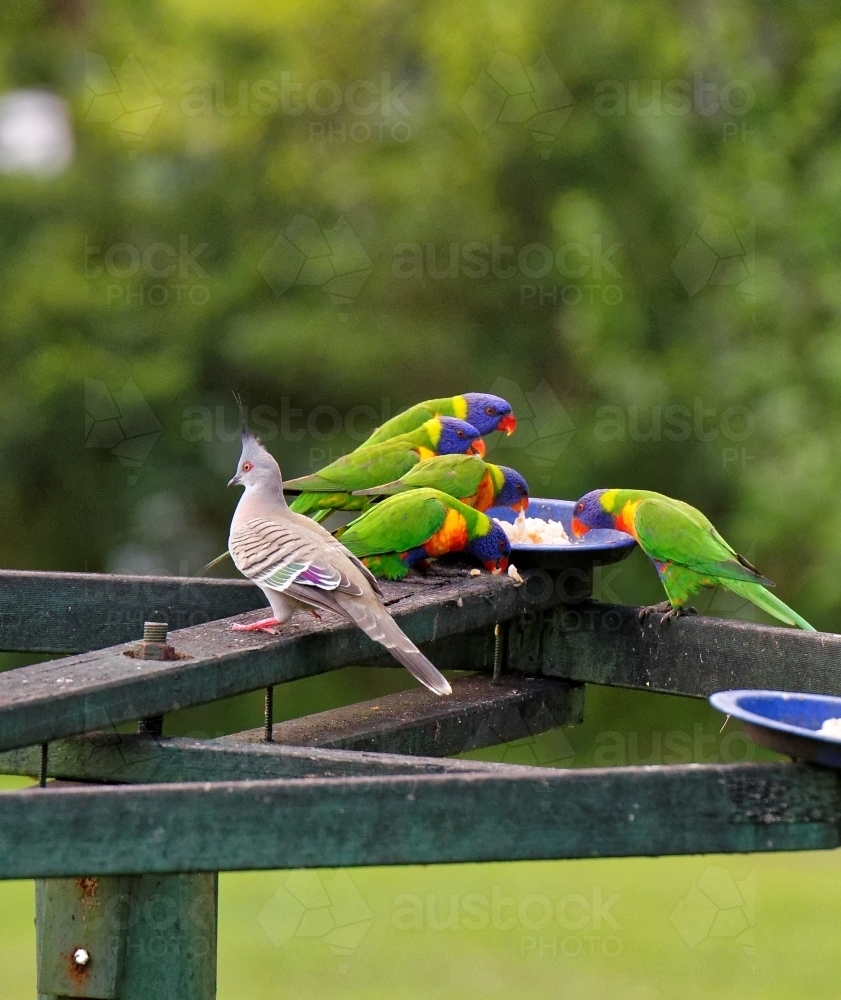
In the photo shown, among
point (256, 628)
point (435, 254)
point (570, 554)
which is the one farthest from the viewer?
point (435, 254)

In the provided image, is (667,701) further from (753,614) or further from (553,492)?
(553,492)

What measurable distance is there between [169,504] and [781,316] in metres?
4.27

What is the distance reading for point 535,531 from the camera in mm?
3506

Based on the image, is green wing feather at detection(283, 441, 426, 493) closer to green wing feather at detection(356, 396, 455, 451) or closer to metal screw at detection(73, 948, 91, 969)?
green wing feather at detection(356, 396, 455, 451)

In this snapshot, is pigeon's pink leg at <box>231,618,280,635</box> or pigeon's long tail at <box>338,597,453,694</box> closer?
pigeon's pink leg at <box>231,618,280,635</box>

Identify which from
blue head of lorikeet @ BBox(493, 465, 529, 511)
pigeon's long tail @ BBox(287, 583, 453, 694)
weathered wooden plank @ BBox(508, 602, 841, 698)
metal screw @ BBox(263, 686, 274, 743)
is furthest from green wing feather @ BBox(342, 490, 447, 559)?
metal screw @ BBox(263, 686, 274, 743)

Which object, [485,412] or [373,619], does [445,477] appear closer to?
[485,412]

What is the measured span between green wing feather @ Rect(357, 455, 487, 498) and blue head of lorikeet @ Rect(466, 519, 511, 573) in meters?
0.37

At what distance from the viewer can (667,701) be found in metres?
9.69

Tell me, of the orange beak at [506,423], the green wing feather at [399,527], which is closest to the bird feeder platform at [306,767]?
the green wing feather at [399,527]

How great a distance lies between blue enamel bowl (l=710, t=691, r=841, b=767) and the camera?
177 centimetres

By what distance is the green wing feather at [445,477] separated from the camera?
353cm

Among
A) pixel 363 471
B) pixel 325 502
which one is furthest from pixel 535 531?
pixel 325 502

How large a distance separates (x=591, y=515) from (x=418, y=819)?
1.88m
